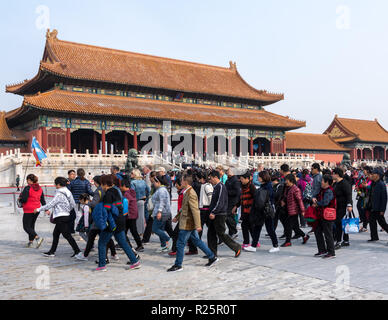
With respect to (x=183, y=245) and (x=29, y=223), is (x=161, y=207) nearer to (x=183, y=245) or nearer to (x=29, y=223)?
(x=183, y=245)

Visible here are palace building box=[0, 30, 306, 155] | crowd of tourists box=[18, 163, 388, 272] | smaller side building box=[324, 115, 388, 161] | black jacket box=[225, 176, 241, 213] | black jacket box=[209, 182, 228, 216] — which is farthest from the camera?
smaller side building box=[324, 115, 388, 161]

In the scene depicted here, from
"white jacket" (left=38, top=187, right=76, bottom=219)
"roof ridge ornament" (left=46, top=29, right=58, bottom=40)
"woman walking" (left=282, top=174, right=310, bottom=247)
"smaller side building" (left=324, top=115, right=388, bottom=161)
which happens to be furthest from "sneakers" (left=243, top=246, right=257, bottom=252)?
"smaller side building" (left=324, top=115, right=388, bottom=161)

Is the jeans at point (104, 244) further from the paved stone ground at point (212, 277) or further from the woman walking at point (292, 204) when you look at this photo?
the woman walking at point (292, 204)

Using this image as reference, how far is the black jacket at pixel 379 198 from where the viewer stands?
7.00 m

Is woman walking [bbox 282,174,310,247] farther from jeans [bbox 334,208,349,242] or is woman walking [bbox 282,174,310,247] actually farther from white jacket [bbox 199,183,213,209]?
white jacket [bbox 199,183,213,209]

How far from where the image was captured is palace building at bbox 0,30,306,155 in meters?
27.8

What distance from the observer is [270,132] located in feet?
122

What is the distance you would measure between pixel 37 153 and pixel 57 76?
1368 cm

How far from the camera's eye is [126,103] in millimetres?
31141

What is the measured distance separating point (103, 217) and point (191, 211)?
1.26 meters

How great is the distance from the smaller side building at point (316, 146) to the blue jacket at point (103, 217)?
36.8 metres

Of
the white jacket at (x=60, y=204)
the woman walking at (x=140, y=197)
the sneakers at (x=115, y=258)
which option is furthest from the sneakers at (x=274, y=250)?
the white jacket at (x=60, y=204)
